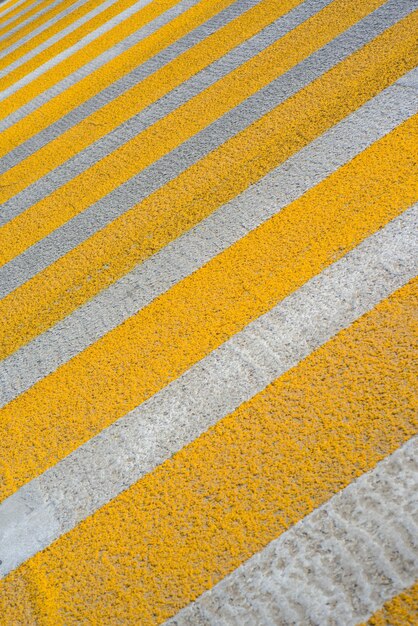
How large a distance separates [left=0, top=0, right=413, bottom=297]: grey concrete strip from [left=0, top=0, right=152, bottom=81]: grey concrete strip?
318 centimetres

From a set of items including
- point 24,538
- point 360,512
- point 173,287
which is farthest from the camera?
point 173,287

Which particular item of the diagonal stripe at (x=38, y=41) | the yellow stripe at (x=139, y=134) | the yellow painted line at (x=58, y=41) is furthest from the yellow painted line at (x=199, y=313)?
the diagonal stripe at (x=38, y=41)

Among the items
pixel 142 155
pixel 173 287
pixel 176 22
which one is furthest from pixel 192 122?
pixel 176 22

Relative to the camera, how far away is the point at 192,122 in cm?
486

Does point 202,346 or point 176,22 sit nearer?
point 202,346

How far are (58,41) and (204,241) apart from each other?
5133mm

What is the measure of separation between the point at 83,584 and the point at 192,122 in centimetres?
351

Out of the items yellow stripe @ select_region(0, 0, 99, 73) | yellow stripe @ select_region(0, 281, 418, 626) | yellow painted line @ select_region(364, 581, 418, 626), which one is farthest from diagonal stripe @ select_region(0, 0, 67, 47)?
yellow painted line @ select_region(364, 581, 418, 626)

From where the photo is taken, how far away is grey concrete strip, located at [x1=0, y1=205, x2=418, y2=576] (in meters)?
2.79

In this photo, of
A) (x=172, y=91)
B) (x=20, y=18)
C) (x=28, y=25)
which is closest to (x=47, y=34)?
(x=28, y=25)

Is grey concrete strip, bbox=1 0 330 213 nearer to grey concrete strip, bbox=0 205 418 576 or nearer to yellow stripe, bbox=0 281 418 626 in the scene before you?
grey concrete strip, bbox=0 205 418 576

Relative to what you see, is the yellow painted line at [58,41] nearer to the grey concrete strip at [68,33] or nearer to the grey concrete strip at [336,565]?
the grey concrete strip at [68,33]

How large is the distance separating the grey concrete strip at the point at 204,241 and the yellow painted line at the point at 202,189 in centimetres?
8

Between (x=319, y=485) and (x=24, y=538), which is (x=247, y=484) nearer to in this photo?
(x=319, y=485)
